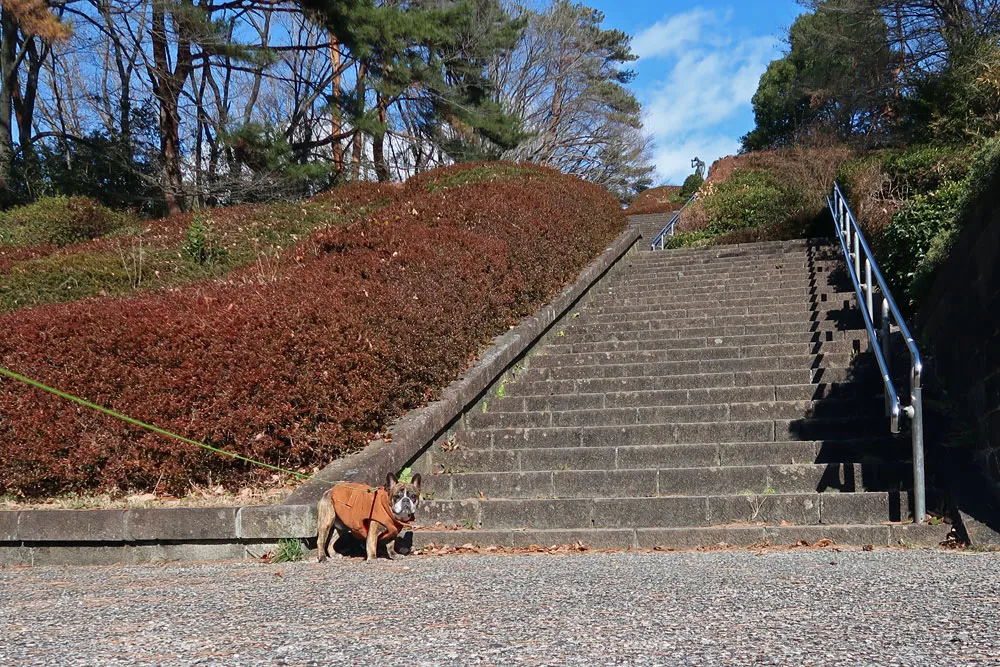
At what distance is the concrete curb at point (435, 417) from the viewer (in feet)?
19.1

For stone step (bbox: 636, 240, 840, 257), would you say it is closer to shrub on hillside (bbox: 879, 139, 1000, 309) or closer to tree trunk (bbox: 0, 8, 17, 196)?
shrub on hillside (bbox: 879, 139, 1000, 309)

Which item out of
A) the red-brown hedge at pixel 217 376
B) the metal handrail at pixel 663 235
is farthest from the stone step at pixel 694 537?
the metal handrail at pixel 663 235

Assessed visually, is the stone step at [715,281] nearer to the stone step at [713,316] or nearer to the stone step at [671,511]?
the stone step at [713,316]

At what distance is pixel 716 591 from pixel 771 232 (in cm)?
1445

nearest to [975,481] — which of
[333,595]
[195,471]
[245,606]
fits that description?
[333,595]

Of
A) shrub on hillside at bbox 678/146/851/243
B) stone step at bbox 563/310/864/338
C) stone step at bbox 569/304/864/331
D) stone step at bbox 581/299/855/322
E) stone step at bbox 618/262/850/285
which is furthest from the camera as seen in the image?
shrub on hillside at bbox 678/146/851/243

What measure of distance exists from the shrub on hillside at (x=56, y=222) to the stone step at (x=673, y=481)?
32.7 ft

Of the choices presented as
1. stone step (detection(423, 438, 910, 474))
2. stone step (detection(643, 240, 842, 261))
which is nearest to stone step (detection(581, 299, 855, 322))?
stone step (detection(643, 240, 842, 261))

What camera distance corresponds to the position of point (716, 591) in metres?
3.68

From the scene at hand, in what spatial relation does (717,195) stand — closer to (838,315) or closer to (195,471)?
(838,315)

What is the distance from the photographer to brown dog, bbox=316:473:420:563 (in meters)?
5.22

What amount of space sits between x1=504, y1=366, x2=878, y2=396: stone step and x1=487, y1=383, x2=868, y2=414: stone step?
112 millimetres

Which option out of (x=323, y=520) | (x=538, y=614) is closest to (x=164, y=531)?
(x=323, y=520)

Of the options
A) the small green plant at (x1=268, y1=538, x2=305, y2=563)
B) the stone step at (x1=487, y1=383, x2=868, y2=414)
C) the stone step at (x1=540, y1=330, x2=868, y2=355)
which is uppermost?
the stone step at (x1=540, y1=330, x2=868, y2=355)
